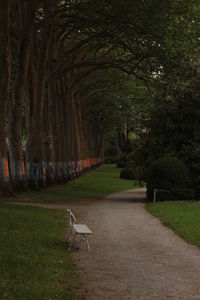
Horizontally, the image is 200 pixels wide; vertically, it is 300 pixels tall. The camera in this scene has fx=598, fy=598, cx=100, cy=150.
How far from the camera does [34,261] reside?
12.1 metres

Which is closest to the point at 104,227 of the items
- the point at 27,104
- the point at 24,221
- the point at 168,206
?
the point at 24,221

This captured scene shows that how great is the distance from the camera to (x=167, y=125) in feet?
108

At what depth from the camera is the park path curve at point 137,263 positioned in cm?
1033

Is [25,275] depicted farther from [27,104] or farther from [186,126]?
[27,104]

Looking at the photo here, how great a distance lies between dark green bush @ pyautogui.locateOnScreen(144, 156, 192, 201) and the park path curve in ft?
28.0

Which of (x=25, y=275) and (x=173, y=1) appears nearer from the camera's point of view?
(x=25, y=275)

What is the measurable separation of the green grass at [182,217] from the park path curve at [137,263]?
1.00ft

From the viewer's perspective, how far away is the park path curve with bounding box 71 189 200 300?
407 inches

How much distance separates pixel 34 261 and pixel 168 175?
1855 centimetres

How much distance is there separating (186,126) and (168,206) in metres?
7.77

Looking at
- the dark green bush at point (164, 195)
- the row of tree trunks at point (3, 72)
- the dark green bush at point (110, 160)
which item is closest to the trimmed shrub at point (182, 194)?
the dark green bush at point (164, 195)

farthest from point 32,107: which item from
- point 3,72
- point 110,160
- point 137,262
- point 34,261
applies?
point 110,160

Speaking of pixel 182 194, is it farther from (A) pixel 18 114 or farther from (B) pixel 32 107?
(B) pixel 32 107

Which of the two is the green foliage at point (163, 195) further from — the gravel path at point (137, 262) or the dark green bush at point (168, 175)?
the gravel path at point (137, 262)
